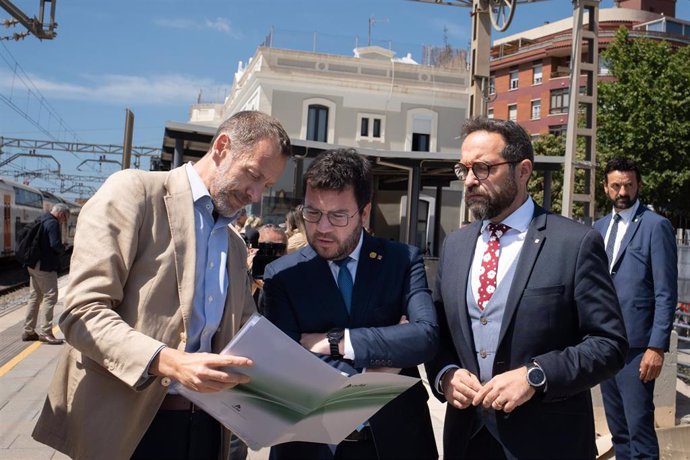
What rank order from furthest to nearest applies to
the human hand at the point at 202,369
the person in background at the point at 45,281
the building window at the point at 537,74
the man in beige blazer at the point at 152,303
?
the building window at the point at 537,74 → the person in background at the point at 45,281 → the man in beige blazer at the point at 152,303 → the human hand at the point at 202,369

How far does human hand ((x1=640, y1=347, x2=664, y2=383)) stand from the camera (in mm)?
4254

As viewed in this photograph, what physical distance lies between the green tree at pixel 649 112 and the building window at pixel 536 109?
22011 millimetres

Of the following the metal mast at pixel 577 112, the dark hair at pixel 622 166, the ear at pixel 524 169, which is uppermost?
the metal mast at pixel 577 112

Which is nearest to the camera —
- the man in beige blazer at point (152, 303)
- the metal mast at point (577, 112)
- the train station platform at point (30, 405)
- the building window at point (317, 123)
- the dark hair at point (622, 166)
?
the man in beige blazer at point (152, 303)

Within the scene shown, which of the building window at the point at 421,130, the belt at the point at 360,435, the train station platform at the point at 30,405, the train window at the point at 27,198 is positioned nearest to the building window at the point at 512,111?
the building window at the point at 421,130

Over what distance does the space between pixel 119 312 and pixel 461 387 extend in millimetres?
1234

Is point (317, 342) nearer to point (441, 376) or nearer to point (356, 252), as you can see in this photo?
point (356, 252)

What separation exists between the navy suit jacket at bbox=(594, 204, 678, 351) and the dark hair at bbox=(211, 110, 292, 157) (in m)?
2.93

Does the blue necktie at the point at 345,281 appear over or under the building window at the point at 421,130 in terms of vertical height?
under

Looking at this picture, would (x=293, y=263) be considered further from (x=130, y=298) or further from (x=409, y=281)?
(x=130, y=298)

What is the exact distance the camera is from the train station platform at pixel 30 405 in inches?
203

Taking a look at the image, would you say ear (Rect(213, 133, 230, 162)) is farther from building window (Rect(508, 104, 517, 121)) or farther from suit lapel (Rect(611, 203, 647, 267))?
building window (Rect(508, 104, 517, 121))

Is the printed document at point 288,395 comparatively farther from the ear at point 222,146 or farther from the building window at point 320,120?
the building window at point 320,120

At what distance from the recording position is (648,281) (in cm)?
441
